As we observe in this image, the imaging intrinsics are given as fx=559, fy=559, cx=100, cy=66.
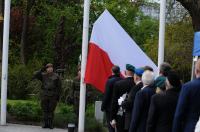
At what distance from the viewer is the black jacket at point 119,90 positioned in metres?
10.4

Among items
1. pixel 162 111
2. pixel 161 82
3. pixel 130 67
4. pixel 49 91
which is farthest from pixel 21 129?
pixel 162 111

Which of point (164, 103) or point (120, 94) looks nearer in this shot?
point (164, 103)

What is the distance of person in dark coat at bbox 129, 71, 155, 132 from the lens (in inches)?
325

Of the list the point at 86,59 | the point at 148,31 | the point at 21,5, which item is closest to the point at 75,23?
the point at 21,5

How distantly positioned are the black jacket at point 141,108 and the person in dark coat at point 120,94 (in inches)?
76.7

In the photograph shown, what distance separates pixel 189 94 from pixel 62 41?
860 inches

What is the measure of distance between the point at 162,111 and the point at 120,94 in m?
2.98

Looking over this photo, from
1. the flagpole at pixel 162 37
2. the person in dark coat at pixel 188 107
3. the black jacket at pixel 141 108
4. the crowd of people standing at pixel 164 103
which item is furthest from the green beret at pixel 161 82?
the flagpole at pixel 162 37

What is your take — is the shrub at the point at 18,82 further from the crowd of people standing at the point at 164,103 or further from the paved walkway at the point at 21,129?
the crowd of people standing at the point at 164,103

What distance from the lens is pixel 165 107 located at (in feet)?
25.0

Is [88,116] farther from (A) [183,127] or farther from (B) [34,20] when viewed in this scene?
(B) [34,20]

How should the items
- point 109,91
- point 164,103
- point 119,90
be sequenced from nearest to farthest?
1. point 164,103
2. point 119,90
3. point 109,91

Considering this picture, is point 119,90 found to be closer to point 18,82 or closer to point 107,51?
point 107,51

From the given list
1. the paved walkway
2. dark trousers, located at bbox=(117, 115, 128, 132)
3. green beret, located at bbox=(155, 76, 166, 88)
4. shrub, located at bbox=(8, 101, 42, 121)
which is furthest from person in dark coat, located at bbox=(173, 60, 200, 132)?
shrub, located at bbox=(8, 101, 42, 121)
